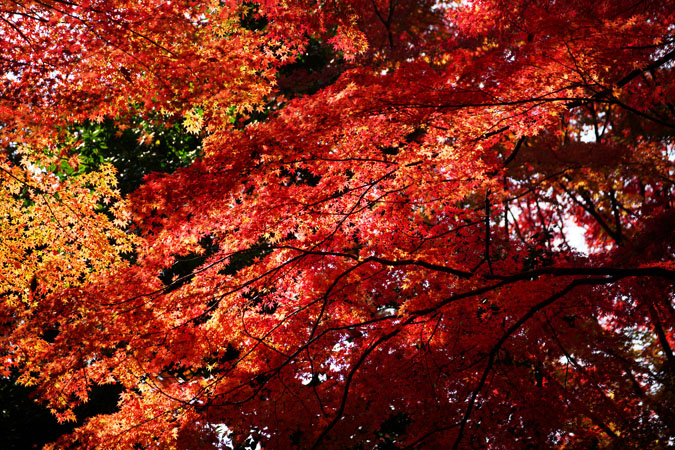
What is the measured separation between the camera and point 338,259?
19.6 feet

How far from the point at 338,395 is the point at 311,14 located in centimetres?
682

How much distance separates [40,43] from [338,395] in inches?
237

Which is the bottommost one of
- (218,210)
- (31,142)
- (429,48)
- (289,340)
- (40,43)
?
(289,340)

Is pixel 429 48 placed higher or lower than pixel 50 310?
higher

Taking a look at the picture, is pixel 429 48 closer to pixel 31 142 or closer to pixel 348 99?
pixel 348 99

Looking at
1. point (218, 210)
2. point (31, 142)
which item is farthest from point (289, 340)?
point (31, 142)

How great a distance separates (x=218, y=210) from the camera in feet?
16.9

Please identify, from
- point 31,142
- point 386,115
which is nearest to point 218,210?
point 386,115

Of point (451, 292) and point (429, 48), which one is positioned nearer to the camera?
point (451, 292)

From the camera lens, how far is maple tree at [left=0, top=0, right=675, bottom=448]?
16.1 ft

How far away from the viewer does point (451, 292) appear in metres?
5.94

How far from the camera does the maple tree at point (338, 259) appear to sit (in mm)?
4895

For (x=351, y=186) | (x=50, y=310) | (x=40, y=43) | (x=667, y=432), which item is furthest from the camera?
(x=40, y=43)

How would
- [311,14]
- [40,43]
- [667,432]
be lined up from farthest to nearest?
[311,14], [40,43], [667,432]
